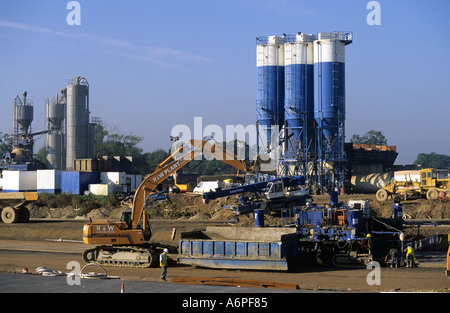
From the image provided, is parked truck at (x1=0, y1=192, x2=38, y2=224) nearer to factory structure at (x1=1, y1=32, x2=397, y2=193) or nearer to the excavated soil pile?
the excavated soil pile

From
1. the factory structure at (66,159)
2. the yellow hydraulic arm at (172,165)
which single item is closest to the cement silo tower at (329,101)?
the factory structure at (66,159)

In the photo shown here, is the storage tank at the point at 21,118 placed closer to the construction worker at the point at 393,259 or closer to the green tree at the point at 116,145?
the green tree at the point at 116,145

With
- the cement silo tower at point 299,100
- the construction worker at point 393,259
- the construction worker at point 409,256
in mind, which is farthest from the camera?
the cement silo tower at point 299,100

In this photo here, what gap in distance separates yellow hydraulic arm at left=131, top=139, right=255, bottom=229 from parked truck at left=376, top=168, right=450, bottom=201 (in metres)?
21.7

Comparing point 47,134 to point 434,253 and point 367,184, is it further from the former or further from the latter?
point 434,253

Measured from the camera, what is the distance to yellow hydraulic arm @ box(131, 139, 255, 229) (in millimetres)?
26455

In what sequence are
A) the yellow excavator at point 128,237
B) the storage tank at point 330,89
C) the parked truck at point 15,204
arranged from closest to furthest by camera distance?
the yellow excavator at point 128,237
the parked truck at point 15,204
the storage tank at point 330,89

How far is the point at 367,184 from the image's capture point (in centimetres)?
6431

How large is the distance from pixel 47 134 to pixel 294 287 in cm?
7909

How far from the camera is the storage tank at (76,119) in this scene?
82688 millimetres

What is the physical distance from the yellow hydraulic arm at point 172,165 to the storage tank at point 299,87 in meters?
31.1
